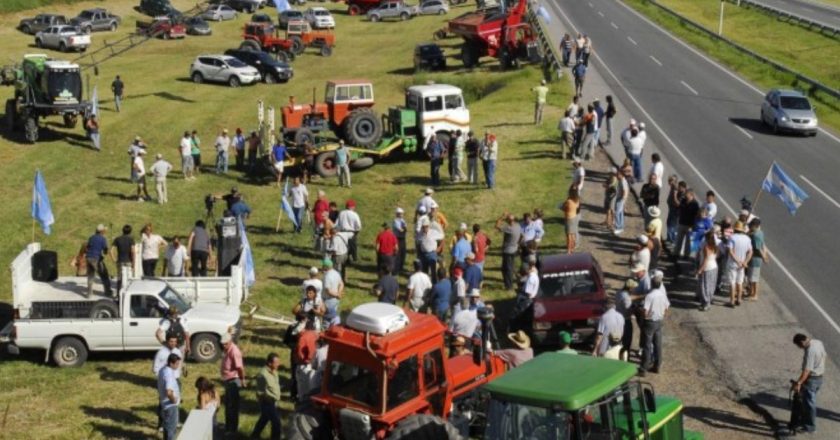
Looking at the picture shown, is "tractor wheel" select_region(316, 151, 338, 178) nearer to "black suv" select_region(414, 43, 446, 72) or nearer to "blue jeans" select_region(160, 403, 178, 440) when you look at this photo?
"blue jeans" select_region(160, 403, 178, 440)

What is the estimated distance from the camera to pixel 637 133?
31.0 meters

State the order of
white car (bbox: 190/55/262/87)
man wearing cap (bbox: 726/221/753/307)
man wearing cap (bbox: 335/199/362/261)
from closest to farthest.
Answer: man wearing cap (bbox: 726/221/753/307)
man wearing cap (bbox: 335/199/362/261)
white car (bbox: 190/55/262/87)

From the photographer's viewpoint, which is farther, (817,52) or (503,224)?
(817,52)

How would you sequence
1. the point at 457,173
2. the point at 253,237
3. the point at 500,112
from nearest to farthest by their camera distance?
the point at 253,237, the point at 457,173, the point at 500,112

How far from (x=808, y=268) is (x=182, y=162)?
20.6 metres

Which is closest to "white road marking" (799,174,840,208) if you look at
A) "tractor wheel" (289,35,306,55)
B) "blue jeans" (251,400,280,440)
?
"blue jeans" (251,400,280,440)

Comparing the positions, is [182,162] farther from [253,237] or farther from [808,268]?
[808,268]

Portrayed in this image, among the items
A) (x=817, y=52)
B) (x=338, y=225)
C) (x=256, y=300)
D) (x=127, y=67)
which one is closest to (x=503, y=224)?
(x=338, y=225)

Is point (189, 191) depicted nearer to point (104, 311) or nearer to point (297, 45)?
point (104, 311)

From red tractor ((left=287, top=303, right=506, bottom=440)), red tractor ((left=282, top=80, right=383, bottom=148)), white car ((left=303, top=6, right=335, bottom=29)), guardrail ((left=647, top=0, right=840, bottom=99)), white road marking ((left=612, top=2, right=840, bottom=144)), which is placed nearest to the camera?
red tractor ((left=287, top=303, right=506, bottom=440))

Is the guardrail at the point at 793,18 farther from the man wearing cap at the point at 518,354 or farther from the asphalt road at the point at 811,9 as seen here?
the man wearing cap at the point at 518,354

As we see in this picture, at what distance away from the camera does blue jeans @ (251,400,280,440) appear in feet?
52.4

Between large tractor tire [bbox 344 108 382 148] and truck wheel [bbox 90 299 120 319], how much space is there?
16.2 metres

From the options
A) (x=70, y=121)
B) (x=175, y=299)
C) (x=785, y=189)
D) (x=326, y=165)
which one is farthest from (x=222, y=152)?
(x=785, y=189)
